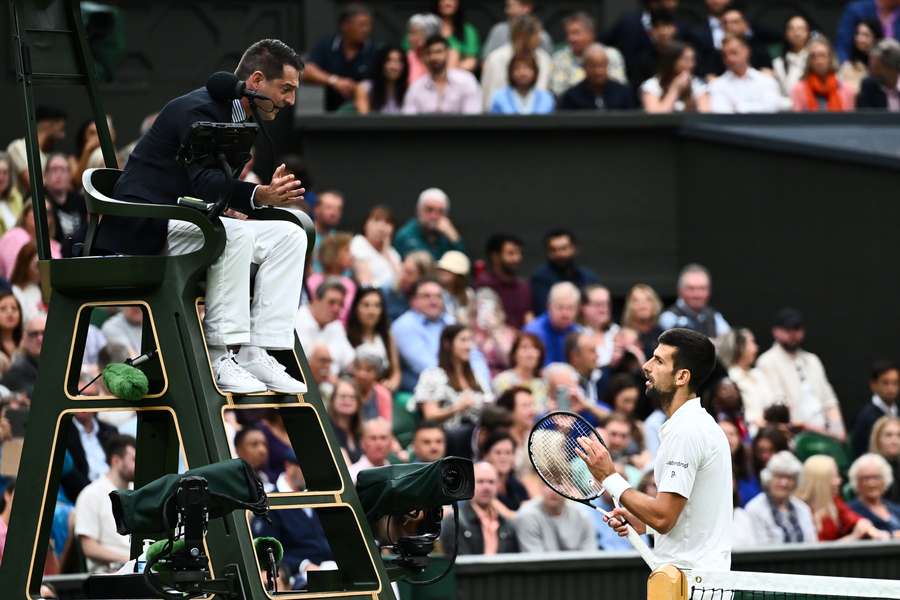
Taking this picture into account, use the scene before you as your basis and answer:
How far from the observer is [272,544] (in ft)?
26.6

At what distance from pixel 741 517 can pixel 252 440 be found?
10.9 feet

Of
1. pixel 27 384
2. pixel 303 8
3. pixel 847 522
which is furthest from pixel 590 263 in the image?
pixel 27 384

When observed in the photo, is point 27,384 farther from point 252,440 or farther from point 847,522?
point 847,522

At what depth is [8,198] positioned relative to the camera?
14859 mm

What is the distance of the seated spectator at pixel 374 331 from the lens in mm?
14453

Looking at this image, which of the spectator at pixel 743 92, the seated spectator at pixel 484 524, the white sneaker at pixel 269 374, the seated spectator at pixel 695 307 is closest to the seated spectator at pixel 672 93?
the spectator at pixel 743 92

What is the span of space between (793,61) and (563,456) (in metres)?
12.2

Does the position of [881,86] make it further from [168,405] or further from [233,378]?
[168,405]

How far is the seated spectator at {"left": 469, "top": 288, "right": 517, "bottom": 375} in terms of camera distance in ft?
50.3

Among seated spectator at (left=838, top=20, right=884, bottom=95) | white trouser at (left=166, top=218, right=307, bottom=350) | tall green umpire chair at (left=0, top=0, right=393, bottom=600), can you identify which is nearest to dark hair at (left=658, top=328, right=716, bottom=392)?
tall green umpire chair at (left=0, top=0, right=393, bottom=600)

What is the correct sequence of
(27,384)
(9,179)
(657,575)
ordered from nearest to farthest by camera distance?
(657,575) < (27,384) < (9,179)

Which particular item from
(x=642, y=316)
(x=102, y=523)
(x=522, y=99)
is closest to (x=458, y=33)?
(x=522, y=99)

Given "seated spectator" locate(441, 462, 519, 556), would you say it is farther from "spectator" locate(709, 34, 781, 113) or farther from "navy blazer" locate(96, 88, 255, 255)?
"spectator" locate(709, 34, 781, 113)

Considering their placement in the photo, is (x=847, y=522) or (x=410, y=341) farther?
(x=410, y=341)
